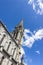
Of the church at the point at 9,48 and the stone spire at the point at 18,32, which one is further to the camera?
the stone spire at the point at 18,32

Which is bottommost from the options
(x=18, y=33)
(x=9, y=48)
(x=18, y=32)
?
(x=9, y=48)

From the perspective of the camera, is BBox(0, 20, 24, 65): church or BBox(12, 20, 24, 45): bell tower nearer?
BBox(0, 20, 24, 65): church

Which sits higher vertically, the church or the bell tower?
the bell tower

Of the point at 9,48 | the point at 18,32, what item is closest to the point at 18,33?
the point at 18,32

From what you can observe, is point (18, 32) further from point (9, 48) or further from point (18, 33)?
point (9, 48)

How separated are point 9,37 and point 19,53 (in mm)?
7296

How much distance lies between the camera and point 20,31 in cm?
4966

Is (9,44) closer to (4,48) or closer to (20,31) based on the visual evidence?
(4,48)

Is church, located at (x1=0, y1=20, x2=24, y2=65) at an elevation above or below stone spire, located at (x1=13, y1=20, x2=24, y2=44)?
below

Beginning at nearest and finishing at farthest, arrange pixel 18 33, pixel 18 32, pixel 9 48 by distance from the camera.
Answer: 1. pixel 9 48
2. pixel 18 33
3. pixel 18 32

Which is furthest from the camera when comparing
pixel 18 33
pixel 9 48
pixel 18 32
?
pixel 18 32

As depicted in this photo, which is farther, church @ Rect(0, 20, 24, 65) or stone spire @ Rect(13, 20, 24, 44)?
stone spire @ Rect(13, 20, 24, 44)

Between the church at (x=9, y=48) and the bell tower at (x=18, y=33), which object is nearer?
the church at (x=9, y=48)

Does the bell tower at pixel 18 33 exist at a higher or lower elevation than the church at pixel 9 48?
higher
